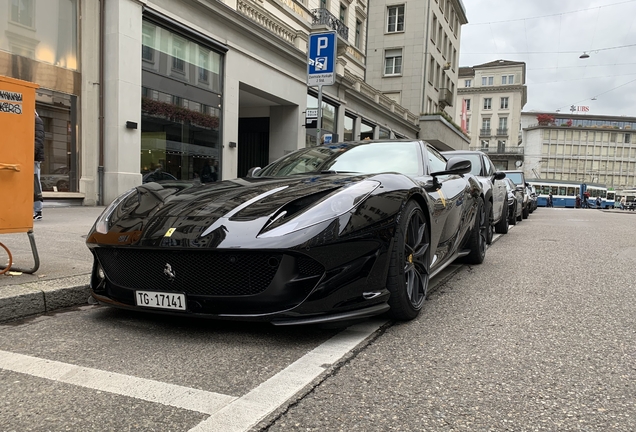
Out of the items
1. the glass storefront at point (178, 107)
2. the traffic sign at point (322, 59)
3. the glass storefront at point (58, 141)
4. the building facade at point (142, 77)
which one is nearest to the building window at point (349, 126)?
the building facade at point (142, 77)

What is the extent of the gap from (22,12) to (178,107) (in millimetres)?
3893

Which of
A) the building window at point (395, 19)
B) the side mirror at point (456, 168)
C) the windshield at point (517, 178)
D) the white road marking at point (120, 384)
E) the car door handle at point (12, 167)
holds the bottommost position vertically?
the white road marking at point (120, 384)

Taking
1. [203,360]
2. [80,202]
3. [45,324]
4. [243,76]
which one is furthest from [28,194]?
[243,76]

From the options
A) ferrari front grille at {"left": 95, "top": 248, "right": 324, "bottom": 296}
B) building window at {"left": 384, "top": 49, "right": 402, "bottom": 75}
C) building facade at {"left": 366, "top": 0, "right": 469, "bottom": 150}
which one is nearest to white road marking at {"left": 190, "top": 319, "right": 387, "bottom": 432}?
ferrari front grille at {"left": 95, "top": 248, "right": 324, "bottom": 296}

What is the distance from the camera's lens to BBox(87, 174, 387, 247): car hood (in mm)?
2564

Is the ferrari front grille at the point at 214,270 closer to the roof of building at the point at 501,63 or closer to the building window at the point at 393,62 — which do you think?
the building window at the point at 393,62

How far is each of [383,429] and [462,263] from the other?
13.7 ft

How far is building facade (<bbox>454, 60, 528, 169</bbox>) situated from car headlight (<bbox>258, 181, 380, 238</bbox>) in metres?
89.2

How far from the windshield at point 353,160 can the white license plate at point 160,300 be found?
1629mm

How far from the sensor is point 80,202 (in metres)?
10.6

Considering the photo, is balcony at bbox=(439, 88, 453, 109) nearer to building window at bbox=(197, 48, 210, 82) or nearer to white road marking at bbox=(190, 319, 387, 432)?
building window at bbox=(197, 48, 210, 82)

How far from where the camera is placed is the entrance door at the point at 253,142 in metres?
18.9

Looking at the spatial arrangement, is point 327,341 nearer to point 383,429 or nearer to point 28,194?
point 383,429

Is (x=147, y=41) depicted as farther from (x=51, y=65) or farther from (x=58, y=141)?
(x=58, y=141)
